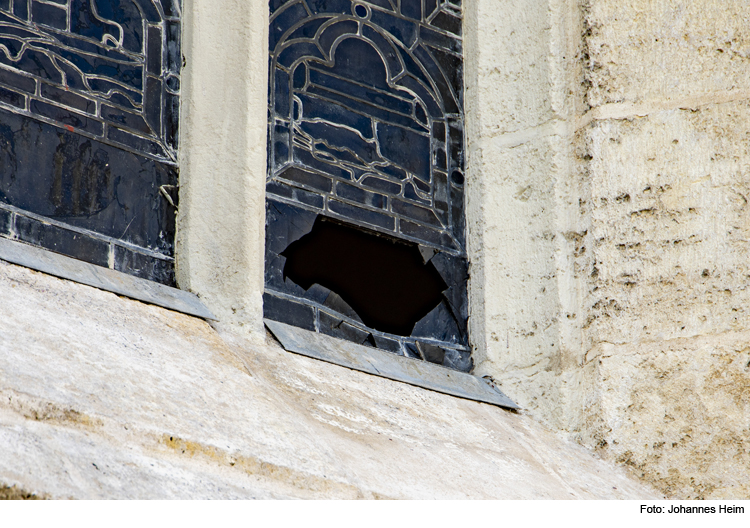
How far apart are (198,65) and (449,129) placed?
80 centimetres

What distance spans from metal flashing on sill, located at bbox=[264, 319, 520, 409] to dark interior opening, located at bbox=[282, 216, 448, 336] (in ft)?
0.59

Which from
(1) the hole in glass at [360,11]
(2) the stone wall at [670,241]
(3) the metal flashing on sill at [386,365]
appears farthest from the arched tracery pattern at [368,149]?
(2) the stone wall at [670,241]

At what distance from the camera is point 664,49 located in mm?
3154

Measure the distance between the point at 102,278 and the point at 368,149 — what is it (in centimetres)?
97

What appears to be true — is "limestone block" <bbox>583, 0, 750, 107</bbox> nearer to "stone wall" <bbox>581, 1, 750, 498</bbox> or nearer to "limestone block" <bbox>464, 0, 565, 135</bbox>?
"stone wall" <bbox>581, 1, 750, 498</bbox>

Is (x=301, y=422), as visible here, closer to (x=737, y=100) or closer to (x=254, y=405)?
(x=254, y=405)

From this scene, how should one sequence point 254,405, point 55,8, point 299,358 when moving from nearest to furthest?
point 254,405 < point 299,358 < point 55,8

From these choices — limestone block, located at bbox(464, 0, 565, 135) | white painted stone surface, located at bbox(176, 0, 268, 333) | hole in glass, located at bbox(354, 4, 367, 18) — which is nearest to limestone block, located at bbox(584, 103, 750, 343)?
limestone block, located at bbox(464, 0, 565, 135)

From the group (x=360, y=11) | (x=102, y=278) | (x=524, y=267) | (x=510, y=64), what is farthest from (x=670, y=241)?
(x=102, y=278)

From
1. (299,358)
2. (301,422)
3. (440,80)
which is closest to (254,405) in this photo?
(301,422)

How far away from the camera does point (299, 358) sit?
2658 mm

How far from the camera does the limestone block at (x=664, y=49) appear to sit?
122 inches

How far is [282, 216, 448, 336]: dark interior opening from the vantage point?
304 cm

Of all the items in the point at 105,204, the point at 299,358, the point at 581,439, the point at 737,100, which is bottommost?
the point at 581,439
